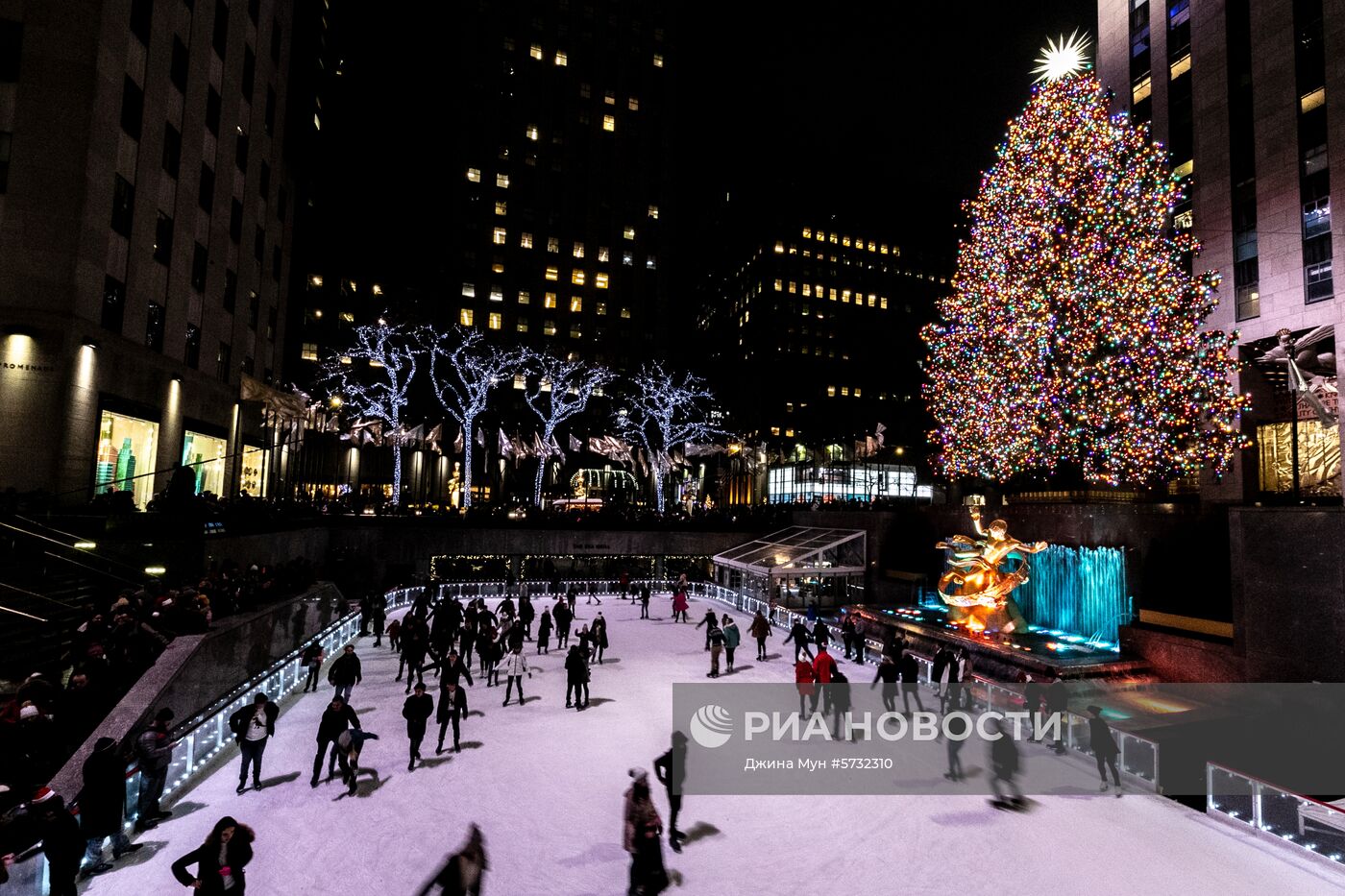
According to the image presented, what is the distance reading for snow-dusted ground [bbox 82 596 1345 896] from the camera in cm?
737

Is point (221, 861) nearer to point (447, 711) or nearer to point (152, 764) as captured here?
point (152, 764)

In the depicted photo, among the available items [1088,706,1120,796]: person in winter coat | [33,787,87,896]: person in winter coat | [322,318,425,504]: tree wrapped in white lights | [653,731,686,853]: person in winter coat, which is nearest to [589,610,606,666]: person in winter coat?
[653,731,686,853]: person in winter coat

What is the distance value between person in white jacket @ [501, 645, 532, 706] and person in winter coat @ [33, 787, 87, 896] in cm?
795

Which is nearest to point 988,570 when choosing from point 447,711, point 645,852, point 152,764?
point 447,711

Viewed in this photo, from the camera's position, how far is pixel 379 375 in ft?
210

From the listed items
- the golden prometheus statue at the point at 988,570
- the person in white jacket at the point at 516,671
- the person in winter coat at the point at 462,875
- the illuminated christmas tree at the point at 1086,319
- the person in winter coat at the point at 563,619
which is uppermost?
the illuminated christmas tree at the point at 1086,319

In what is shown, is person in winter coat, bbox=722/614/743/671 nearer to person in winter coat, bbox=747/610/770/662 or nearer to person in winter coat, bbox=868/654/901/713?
person in winter coat, bbox=747/610/770/662

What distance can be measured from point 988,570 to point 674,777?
570 inches

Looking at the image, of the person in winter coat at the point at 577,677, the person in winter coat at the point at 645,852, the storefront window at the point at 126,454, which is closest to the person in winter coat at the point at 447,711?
the person in winter coat at the point at 577,677

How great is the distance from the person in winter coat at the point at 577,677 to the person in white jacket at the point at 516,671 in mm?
1050

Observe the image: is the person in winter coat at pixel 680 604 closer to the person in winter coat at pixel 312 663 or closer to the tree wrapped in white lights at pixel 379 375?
the person in winter coat at pixel 312 663

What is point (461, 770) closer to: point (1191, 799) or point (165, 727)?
point (165, 727)

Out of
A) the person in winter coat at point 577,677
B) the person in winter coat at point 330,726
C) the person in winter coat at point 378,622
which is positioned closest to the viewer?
the person in winter coat at point 330,726

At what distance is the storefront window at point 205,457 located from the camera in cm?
2634
